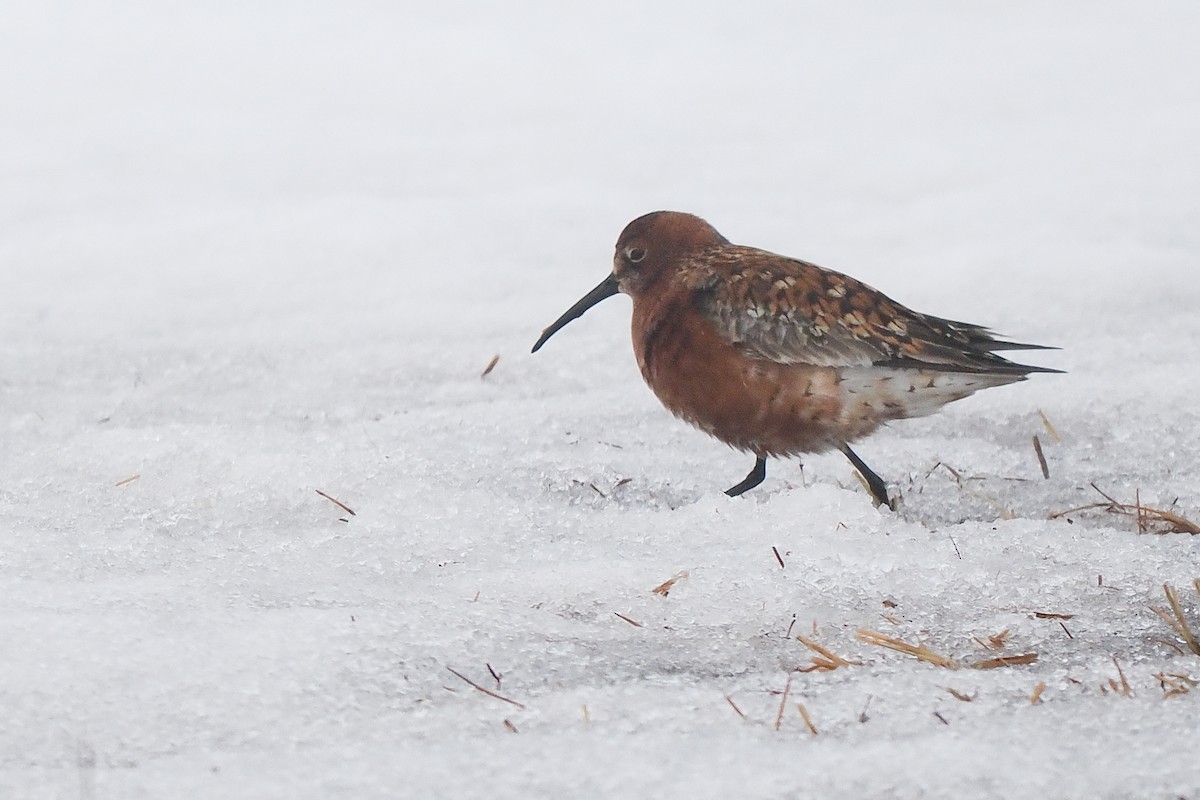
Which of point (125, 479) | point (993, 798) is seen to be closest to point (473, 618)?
point (993, 798)

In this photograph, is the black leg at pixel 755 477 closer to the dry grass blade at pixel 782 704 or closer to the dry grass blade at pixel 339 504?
the dry grass blade at pixel 339 504

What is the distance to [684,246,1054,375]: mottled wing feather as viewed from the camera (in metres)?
4.66

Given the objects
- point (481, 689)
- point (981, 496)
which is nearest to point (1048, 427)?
point (981, 496)

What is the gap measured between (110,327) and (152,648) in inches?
152

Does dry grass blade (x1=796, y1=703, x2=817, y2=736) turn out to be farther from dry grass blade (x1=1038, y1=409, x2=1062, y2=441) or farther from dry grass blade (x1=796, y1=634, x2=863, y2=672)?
dry grass blade (x1=1038, y1=409, x2=1062, y2=441)

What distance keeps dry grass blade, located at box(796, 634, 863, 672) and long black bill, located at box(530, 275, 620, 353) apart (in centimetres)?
279

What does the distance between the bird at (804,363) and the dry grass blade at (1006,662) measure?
1519 mm

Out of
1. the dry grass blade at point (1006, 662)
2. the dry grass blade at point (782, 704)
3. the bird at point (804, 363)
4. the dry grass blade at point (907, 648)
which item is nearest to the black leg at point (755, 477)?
the bird at point (804, 363)

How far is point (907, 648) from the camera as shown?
3.00 meters

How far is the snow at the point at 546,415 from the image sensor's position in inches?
102

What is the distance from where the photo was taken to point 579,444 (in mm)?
5051

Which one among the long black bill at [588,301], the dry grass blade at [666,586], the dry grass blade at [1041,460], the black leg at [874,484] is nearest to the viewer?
the dry grass blade at [666,586]

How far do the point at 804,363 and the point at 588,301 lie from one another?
53.8 inches

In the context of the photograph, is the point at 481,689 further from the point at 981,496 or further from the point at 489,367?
the point at 489,367
